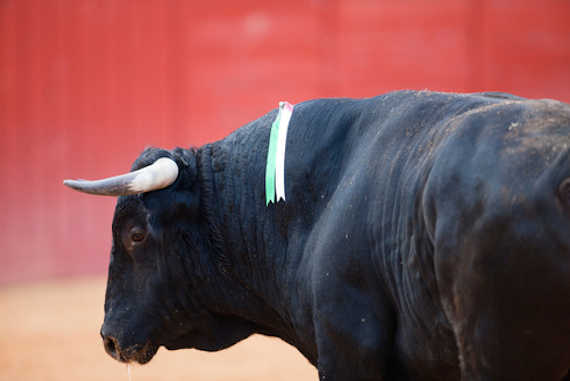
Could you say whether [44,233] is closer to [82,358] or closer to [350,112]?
[82,358]

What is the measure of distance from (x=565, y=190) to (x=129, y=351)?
2.30 meters

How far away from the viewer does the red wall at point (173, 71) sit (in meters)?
8.67

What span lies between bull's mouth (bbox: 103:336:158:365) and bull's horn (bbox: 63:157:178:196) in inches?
33.7

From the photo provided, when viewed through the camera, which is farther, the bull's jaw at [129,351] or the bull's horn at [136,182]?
the bull's jaw at [129,351]

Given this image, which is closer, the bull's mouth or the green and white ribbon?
the green and white ribbon

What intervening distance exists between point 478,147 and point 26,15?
9.07m

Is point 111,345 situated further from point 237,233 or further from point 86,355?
point 86,355

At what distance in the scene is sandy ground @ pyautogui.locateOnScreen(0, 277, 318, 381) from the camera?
5.21 m

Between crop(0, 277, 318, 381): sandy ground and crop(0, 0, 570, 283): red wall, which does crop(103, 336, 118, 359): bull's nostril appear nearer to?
crop(0, 277, 318, 381): sandy ground

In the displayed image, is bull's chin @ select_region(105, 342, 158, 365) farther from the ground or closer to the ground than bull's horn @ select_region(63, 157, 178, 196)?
closer to the ground

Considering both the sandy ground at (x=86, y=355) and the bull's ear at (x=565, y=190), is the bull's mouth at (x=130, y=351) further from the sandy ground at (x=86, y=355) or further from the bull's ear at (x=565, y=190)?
the bull's ear at (x=565, y=190)

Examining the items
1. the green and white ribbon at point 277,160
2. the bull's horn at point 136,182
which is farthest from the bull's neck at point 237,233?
the bull's horn at point 136,182

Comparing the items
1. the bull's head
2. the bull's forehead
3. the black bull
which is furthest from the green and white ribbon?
the bull's forehead

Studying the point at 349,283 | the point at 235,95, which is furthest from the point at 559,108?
the point at 235,95
